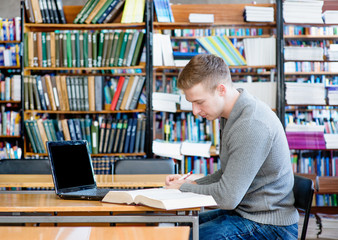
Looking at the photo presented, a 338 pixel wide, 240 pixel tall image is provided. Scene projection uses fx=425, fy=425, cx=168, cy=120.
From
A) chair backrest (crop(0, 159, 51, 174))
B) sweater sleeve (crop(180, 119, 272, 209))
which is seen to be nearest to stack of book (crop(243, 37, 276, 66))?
chair backrest (crop(0, 159, 51, 174))

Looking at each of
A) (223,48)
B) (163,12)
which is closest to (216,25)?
(223,48)

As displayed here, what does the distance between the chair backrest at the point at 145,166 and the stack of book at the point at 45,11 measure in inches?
76.3

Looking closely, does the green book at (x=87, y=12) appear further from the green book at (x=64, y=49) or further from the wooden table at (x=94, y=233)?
the wooden table at (x=94, y=233)

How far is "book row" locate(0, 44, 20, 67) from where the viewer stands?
6566 millimetres

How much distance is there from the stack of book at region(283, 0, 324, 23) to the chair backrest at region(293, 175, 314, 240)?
8.92 ft

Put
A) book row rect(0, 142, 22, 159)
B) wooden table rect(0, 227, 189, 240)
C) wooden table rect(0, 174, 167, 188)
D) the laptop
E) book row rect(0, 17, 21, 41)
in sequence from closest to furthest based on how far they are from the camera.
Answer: wooden table rect(0, 227, 189, 240)
the laptop
wooden table rect(0, 174, 167, 188)
book row rect(0, 142, 22, 159)
book row rect(0, 17, 21, 41)

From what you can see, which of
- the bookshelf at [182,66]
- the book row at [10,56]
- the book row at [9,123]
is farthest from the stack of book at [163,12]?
the book row at [10,56]

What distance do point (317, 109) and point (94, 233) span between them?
3975 millimetres

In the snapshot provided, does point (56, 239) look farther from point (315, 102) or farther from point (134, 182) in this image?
point (315, 102)

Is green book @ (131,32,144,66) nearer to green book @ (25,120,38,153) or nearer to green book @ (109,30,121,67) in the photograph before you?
green book @ (109,30,121,67)

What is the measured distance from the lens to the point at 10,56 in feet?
21.6

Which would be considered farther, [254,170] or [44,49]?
[44,49]

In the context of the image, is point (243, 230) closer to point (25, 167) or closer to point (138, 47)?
point (25, 167)

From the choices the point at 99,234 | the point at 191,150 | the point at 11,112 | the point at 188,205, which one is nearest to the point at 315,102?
the point at 191,150
